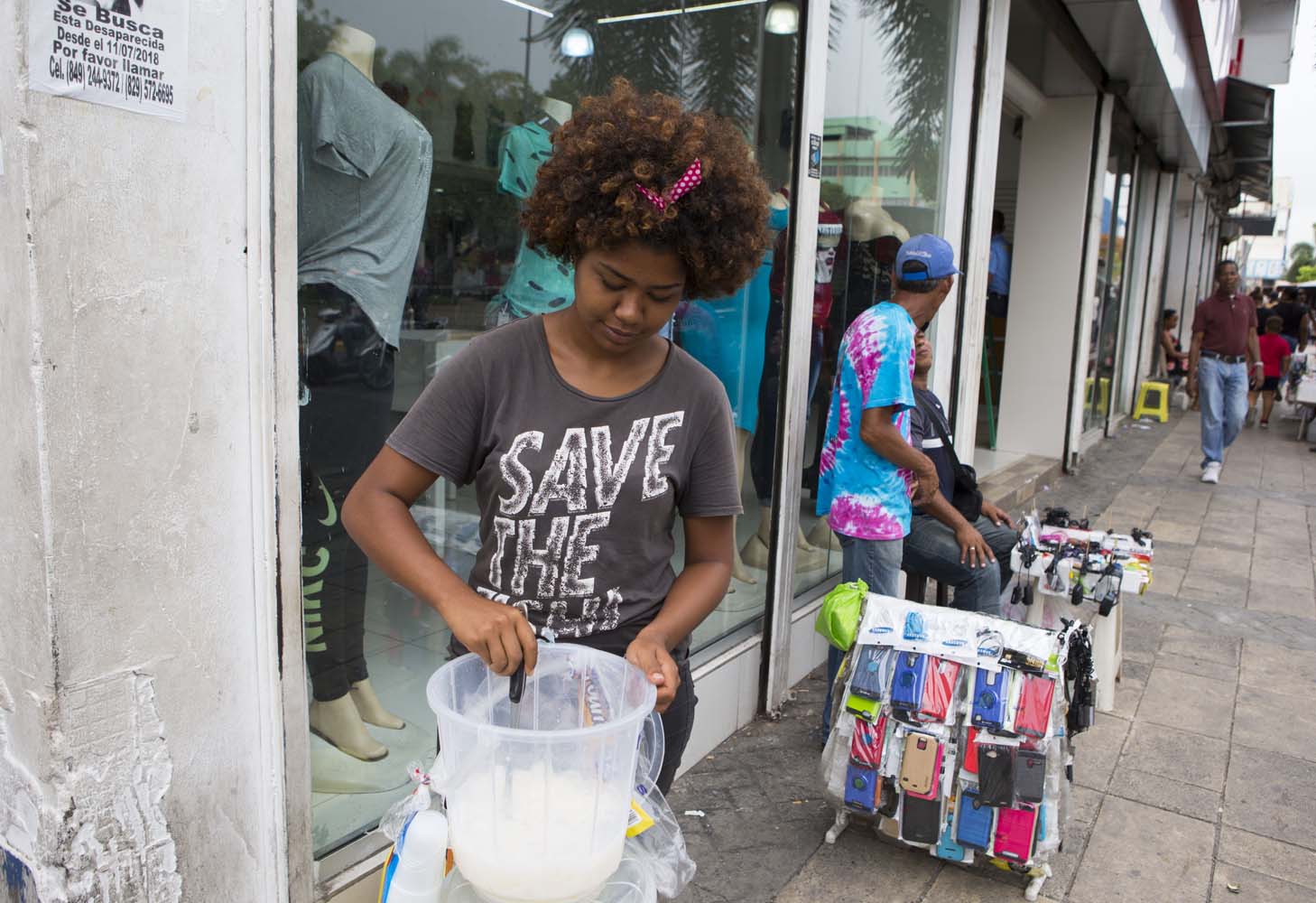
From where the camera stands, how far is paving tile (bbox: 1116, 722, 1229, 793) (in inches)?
143

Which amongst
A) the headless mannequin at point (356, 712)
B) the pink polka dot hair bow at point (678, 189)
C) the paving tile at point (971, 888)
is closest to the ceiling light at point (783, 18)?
the headless mannequin at point (356, 712)

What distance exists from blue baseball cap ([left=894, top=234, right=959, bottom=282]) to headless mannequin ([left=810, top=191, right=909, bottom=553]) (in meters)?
1.06

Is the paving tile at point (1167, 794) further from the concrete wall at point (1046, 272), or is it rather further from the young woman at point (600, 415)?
the concrete wall at point (1046, 272)

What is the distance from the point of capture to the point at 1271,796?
3500mm

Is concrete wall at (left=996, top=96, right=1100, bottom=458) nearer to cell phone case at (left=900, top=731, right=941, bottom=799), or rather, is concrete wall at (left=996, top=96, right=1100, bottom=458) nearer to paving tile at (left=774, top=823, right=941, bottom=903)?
paving tile at (left=774, top=823, right=941, bottom=903)

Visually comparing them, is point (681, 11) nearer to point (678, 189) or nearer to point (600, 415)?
point (678, 189)

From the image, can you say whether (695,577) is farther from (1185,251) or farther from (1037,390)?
(1185,251)

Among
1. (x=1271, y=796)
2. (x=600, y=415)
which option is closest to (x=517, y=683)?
(x=600, y=415)

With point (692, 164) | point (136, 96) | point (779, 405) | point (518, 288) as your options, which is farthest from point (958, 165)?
point (136, 96)

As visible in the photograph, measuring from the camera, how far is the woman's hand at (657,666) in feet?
4.74

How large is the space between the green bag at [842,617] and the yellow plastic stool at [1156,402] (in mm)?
12609

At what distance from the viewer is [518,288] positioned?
9.55ft

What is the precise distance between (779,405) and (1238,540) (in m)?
5.22

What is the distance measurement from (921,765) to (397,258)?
79.4 inches
